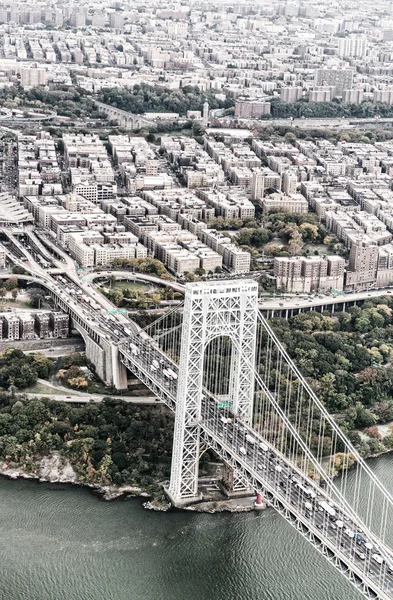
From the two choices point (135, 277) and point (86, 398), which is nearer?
point (86, 398)

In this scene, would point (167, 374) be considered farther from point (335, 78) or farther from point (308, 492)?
point (335, 78)

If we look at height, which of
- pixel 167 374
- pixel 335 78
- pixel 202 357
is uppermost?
pixel 202 357

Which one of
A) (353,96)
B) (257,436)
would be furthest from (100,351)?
(353,96)

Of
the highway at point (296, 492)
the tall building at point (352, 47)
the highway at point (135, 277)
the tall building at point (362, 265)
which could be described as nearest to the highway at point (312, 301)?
the tall building at point (362, 265)

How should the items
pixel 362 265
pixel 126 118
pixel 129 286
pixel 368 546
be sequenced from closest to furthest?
pixel 368 546
pixel 129 286
pixel 362 265
pixel 126 118

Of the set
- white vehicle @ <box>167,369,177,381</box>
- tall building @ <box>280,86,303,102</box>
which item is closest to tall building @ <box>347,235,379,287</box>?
white vehicle @ <box>167,369,177,381</box>
